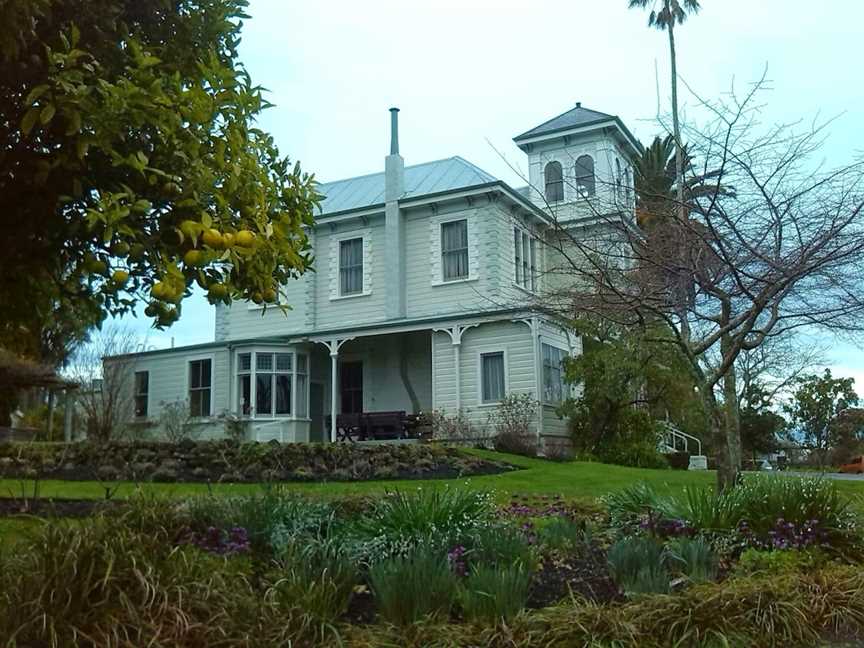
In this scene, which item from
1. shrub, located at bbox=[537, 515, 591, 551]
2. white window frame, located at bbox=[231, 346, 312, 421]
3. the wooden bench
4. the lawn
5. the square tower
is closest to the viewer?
shrub, located at bbox=[537, 515, 591, 551]

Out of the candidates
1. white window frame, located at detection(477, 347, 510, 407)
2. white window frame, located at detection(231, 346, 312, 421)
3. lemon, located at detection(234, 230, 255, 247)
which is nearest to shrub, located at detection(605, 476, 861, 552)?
lemon, located at detection(234, 230, 255, 247)

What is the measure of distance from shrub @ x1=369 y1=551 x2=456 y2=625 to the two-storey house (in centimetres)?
1613

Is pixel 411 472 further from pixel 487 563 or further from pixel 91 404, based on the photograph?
pixel 91 404

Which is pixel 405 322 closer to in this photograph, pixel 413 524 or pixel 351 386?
pixel 351 386

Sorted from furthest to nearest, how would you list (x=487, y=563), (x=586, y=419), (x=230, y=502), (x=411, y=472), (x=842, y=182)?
1. (x=586, y=419)
2. (x=411, y=472)
3. (x=842, y=182)
4. (x=230, y=502)
5. (x=487, y=563)

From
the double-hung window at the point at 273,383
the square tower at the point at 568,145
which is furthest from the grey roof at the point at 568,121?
the double-hung window at the point at 273,383

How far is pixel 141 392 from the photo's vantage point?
2642 cm

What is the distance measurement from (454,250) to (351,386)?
5222 mm

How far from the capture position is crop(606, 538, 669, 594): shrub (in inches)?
202

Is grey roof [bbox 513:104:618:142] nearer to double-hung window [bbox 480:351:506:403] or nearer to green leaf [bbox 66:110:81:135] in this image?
double-hung window [bbox 480:351:506:403]

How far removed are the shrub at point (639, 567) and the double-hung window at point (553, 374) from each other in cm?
1568

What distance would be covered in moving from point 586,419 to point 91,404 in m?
14.1

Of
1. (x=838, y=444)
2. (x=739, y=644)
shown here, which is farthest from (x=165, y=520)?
(x=838, y=444)

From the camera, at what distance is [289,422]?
24078mm
